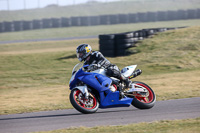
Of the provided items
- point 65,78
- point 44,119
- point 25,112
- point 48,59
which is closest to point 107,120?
point 44,119

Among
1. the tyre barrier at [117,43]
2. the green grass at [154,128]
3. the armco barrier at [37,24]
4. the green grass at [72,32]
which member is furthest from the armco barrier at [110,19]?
the green grass at [154,128]

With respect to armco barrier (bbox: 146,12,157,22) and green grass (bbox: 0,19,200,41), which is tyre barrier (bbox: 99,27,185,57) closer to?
green grass (bbox: 0,19,200,41)

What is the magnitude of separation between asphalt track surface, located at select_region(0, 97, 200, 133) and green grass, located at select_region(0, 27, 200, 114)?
1072mm

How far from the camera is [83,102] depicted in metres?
7.68

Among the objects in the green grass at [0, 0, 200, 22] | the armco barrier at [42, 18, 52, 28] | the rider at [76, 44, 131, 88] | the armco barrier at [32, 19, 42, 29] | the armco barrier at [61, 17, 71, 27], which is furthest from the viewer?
the green grass at [0, 0, 200, 22]

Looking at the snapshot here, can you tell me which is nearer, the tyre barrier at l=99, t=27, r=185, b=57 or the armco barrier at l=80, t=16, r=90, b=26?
the tyre barrier at l=99, t=27, r=185, b=57

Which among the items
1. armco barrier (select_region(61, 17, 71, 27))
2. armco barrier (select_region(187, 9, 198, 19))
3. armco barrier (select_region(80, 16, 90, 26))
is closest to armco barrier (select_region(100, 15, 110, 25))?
armco barrier (select_region(80, 16, 90, 26))

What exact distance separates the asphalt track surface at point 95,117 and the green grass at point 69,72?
1.07 meters

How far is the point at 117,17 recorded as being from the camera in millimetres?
50062

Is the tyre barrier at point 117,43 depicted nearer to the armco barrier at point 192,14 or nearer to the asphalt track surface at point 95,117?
the asphalt track surface at point 95,117

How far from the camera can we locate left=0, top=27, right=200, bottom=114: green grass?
35.1 ft

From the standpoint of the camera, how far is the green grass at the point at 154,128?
19.8ft

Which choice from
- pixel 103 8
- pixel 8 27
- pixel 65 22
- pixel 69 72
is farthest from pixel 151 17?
pixel 69 72

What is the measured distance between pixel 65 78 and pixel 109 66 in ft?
26.7
